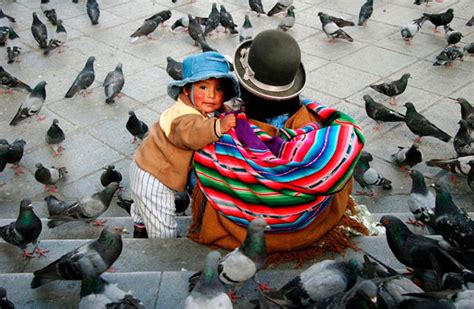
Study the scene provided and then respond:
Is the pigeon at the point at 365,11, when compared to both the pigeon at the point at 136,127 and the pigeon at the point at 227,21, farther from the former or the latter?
the pigeon at the point at 136,127

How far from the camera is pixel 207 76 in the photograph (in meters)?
3.63

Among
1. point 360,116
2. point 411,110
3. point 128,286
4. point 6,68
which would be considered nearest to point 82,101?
point 6,68

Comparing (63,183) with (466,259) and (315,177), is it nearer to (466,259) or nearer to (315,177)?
(315,177)

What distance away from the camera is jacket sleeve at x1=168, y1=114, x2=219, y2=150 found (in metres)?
3.43

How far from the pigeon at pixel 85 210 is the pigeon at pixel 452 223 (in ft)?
11.1

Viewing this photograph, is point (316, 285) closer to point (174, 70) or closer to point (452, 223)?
point (452, 223)

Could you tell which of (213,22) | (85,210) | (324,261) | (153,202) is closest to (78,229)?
(85,210)

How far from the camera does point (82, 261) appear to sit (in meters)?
3.79

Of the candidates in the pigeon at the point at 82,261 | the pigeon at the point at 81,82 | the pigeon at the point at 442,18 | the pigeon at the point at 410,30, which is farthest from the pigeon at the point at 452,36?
the pigeon at the point at 82,261

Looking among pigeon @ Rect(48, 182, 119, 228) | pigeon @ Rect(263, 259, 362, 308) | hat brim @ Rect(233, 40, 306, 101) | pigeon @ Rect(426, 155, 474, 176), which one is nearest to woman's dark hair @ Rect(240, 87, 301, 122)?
hat brim @ Rect(233, 40, 306, 101)

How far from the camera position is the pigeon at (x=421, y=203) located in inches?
209

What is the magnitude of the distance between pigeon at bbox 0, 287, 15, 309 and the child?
1089 mm

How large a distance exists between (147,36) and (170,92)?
7278mm

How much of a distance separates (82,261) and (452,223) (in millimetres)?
2990
